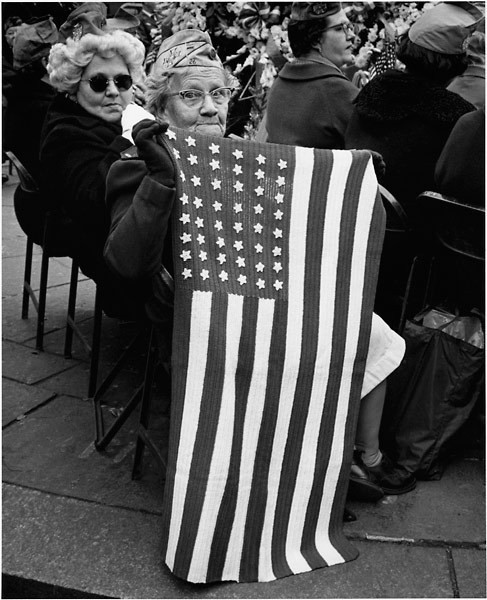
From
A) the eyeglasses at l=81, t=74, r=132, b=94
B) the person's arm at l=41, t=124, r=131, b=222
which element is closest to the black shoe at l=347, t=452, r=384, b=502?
the person's arm at l=41, t=124, r=131, b=222

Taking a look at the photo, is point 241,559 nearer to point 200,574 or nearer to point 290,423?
point 200,574

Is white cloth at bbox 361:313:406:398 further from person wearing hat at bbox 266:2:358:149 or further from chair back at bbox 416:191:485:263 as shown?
person wearing hat at bbox 266:2:358:149

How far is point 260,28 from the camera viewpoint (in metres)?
5.06

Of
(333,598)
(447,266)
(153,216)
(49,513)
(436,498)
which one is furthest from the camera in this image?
(447,266)

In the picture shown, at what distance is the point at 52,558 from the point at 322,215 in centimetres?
134

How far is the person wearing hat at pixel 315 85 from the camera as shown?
13.5 ft

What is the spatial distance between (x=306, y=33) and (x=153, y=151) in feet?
7.30

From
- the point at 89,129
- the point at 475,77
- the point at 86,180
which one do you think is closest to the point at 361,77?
the point at 475,77

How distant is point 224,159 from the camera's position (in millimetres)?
2455

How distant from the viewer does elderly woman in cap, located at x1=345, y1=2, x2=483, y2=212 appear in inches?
135

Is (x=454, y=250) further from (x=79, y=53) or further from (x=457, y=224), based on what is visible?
(x=79, y=53)

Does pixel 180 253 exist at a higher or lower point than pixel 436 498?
higher

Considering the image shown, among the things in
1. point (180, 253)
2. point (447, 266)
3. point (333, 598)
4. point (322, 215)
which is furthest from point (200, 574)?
point (447, 266)

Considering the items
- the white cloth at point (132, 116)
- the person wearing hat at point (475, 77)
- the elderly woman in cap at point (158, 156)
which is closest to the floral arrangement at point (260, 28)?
the person wearing hat at point (475, 77)
